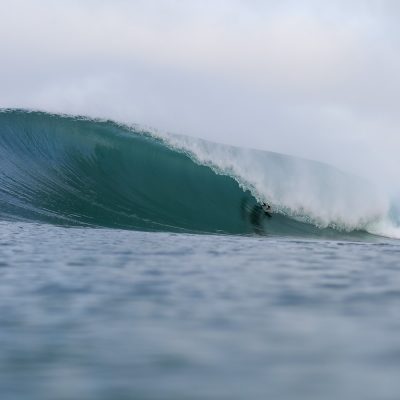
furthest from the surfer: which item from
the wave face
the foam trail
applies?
Result: the foam trail

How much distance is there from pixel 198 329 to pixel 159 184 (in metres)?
15.6

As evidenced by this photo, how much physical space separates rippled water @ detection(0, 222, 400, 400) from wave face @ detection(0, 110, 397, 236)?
29.8ft

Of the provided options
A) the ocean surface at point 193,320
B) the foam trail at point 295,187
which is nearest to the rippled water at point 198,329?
the ocean surface at point 193,320

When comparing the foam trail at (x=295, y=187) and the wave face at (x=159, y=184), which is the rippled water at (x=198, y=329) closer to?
the wave face at (x=159, y=184)

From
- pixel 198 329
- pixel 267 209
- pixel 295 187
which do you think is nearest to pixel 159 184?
pixel 267 209

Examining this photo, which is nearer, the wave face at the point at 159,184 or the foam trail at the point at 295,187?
the wave face at the point at 159,184

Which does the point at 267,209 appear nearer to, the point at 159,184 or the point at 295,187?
the point at 295,187

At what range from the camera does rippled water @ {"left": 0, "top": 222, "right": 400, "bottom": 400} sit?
273 centimetres

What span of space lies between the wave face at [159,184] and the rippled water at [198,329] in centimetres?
910

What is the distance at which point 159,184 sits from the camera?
1917 centimetres

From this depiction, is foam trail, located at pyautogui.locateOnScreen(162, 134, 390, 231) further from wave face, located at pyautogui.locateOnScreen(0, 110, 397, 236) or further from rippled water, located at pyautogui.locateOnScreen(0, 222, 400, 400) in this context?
rippled water, located at pyautogui.locateOnScreen(0, 222, 400, 400)

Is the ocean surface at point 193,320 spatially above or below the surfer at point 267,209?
below

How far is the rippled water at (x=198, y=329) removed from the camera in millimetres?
2730

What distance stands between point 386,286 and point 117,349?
2526 mm
